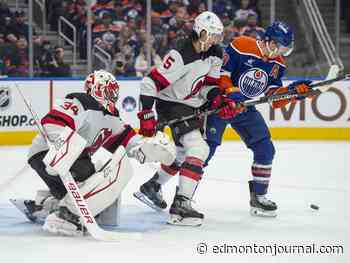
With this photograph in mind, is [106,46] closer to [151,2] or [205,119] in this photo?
[151,2]

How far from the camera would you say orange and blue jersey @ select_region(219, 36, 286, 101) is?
18.3ft

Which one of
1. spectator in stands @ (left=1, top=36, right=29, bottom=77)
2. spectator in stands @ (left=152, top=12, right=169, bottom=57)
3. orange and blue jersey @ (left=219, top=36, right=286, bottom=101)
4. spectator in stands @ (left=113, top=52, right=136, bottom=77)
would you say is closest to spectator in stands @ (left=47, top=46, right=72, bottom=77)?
spectator in stands @ (left=1, top=36, right=29, bottom=77)

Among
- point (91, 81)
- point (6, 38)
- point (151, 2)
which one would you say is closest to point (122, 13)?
point (151, 2)

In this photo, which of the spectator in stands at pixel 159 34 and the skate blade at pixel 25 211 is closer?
the skate blade at pixel 25 211

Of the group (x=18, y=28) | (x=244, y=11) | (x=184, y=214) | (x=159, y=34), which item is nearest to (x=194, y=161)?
(x=184, y=214)

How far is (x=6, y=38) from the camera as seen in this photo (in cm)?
962

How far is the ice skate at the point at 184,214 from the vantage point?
203 inches

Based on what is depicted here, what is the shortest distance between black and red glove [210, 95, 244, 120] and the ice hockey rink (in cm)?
64

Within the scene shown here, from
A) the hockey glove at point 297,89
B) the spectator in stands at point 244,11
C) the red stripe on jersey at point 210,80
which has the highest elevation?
the spectator in stands at point 244,11

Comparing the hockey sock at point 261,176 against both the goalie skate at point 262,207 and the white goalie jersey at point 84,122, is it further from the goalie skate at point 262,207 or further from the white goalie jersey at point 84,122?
the white goalie jersey at point 84,122

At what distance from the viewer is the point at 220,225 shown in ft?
17.3

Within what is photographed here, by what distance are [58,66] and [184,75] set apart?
4760 mm

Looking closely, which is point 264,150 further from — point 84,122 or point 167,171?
point 84,122

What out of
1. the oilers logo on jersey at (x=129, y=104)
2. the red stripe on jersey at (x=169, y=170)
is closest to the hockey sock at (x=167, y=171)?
the red stripe on jersey at (x=169, y=170)
